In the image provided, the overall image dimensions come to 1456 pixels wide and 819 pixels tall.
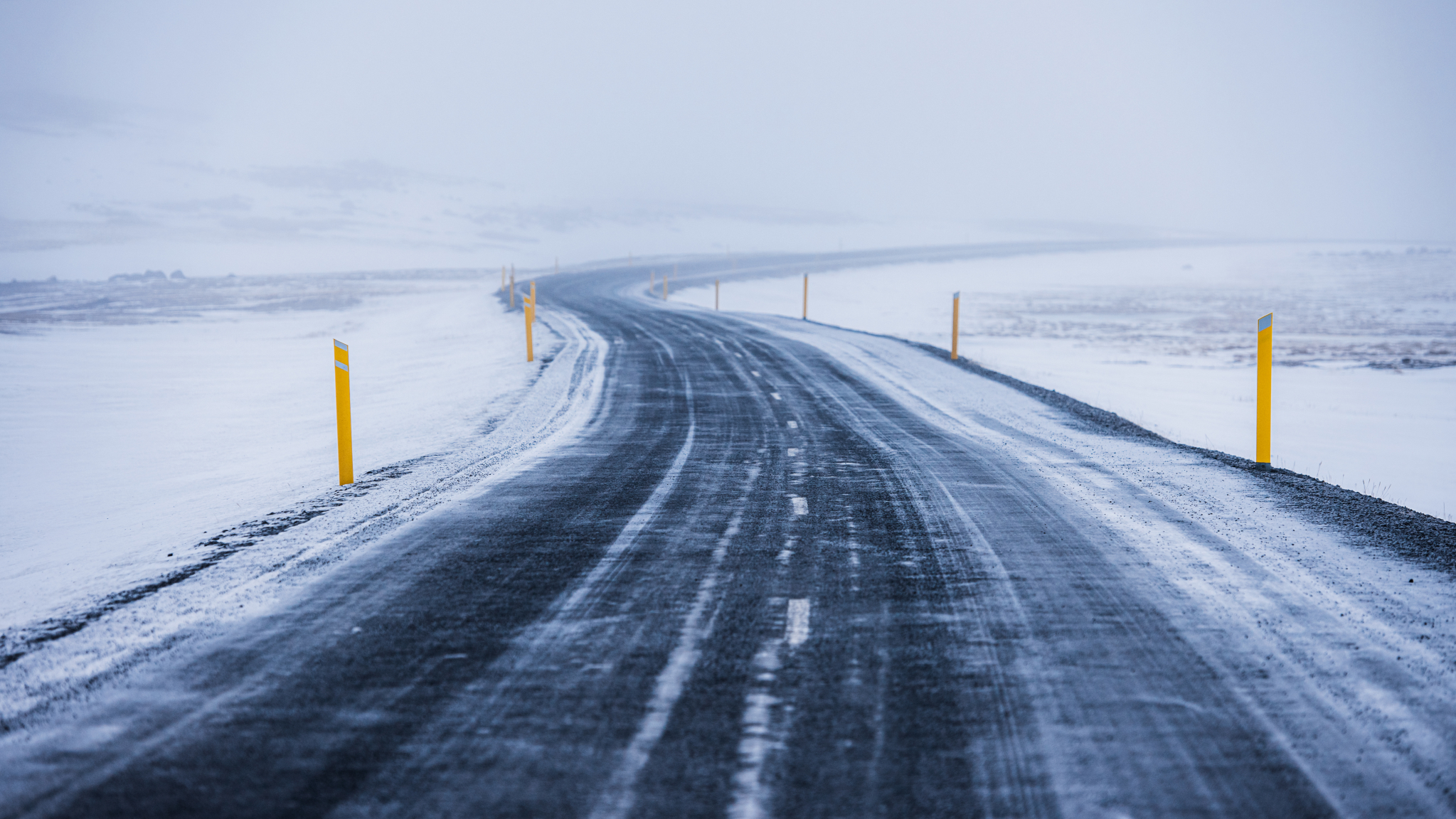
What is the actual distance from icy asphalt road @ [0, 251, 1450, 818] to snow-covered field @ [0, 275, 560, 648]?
1.81 meters

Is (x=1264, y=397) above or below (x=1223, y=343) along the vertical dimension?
below

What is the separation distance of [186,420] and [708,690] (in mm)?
14687

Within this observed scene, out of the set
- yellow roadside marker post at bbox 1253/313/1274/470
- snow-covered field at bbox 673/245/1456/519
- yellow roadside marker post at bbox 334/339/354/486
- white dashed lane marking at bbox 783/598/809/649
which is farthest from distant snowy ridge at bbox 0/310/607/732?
snow-covered field at bbox 673/245/1456/519

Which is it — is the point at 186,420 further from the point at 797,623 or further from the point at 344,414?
the point at 797,623

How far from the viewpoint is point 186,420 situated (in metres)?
15.0

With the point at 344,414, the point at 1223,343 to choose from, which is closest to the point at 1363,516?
the point at 344,414

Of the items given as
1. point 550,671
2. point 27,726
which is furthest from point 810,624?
point 27,726

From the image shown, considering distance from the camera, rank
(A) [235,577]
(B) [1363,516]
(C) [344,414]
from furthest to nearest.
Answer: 1. (C) [344,414]
2. (B) [1363,516]
3. (A) [235,577]

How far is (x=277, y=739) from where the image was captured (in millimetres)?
3061

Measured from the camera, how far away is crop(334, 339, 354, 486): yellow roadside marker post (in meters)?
7.72

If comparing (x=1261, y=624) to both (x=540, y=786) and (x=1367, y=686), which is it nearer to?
(x=1367, y=686)

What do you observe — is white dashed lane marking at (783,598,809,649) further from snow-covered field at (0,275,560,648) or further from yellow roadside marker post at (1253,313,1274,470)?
yellow roadside marker post at (1253,313,1274,470)

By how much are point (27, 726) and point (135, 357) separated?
83.9ft

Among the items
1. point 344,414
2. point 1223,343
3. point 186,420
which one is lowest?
point 186,420
